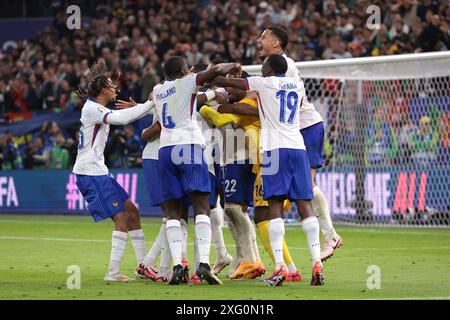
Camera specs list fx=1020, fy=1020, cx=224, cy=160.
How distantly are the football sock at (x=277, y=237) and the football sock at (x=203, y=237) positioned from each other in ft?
2.06

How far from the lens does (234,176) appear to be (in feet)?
36.3

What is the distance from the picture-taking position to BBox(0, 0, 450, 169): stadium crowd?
21.8 m

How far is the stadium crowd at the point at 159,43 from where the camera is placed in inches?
857

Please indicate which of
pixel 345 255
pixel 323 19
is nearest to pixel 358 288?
pixel 345 255

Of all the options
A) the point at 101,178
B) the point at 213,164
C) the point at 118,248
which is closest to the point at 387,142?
the point at 213,164

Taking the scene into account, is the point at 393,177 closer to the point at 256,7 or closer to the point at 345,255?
the point at 345,255

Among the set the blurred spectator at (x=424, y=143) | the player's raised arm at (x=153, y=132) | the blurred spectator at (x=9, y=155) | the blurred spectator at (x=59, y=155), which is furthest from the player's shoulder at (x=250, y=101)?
the blurred spectator at (x=9, y=155)

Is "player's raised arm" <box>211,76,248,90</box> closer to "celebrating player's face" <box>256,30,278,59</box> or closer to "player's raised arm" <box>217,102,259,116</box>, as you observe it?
"player's raised arm" <box>217,102,259,116</box>

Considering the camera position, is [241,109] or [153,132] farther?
[153,132]

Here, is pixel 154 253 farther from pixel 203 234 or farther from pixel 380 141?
pixel 380 141

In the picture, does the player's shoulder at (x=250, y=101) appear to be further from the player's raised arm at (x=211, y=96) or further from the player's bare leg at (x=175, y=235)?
the player's bare leg at (x=175, y=235)

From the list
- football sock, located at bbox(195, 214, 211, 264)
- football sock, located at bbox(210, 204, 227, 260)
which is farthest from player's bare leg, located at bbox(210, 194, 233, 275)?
football sock, located at bbox(195, 214, 211, 264)

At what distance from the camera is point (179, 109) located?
10148 mm

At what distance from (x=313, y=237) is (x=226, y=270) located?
2.31 metres
